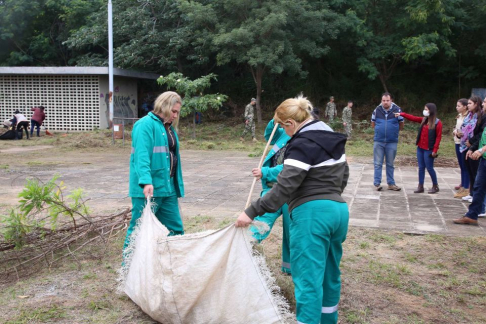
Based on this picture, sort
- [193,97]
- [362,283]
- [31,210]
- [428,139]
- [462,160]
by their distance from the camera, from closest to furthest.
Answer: [362,283], [31,210], [462,160], [428,139], [193,97]

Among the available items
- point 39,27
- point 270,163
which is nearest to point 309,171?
point 270,163

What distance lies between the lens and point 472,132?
7277 mm

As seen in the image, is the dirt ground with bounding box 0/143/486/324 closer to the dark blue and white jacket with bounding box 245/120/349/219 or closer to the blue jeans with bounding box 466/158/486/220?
the blue jeans with bounding box 466/158/486/220

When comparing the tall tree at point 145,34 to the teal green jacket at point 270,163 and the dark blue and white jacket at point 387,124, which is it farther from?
the teal green jacket at point 270,163

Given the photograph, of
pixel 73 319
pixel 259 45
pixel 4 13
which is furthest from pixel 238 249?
pixel 4 13

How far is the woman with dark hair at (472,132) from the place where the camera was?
6.86 metres

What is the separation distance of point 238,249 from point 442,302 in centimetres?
187

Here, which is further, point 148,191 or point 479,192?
point 479,192

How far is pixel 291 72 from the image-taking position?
22297 mm

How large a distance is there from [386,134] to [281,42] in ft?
41.7

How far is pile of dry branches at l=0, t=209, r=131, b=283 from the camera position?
476cm

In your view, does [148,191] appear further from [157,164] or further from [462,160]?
[462,160]

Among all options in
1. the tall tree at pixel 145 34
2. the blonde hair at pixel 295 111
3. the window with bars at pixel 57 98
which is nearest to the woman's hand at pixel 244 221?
the blonde hair at pixel 295 111

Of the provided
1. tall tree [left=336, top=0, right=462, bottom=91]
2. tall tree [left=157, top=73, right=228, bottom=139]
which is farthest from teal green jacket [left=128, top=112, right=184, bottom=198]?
tall tree [left=336, top=0, right=462, bottom=91]
